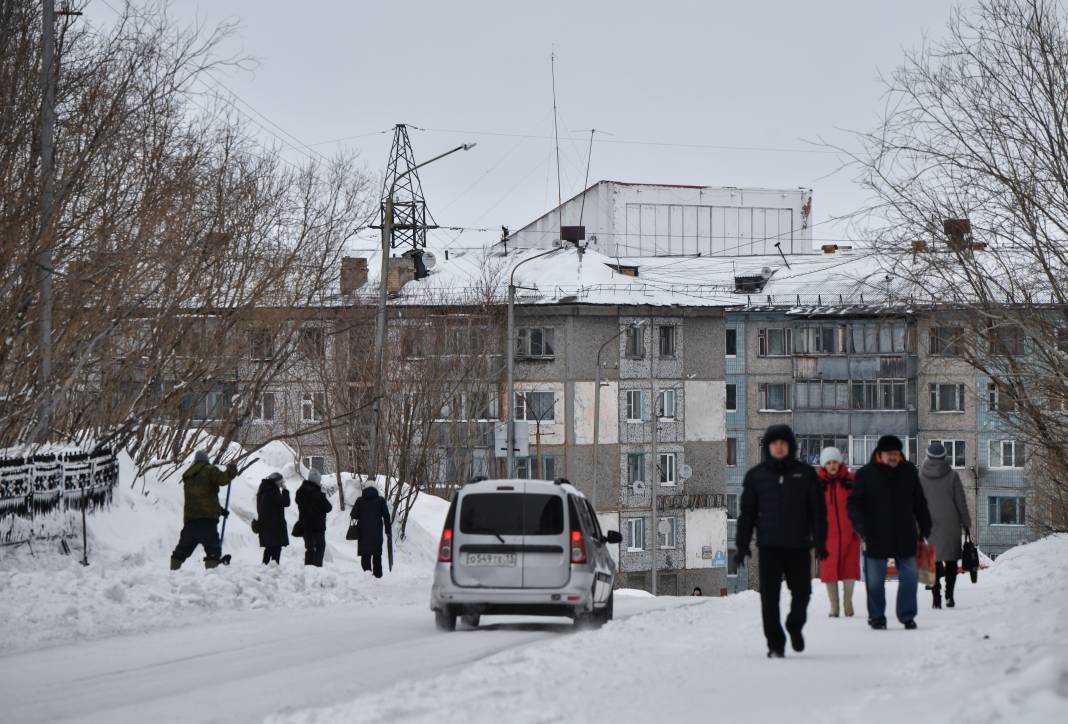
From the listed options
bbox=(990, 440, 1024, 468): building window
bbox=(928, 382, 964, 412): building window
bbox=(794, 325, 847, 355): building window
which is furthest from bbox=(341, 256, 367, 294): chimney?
bbox=(990, 440, 1024, 468): building window

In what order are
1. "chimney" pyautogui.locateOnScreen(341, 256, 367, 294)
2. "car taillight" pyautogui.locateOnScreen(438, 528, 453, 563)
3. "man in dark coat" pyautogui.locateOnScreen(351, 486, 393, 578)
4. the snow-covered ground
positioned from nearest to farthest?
the snow-covered ground < "car taillight" pyautogui.locateOnScreen(438, 528, 453, 563) < "man in dark coat" pyautogui.locateOnScreen(351, 486, 393, 578) < "chimney" pyautogui.locateOnScreen(341, 256, 367, 294)

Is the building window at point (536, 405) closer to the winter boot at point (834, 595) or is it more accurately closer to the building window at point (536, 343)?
the building window at point (536, 343)

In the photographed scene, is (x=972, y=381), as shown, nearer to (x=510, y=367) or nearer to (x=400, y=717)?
(x=510, y=367)

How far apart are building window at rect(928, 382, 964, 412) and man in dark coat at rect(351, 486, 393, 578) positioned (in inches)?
2338

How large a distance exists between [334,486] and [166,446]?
8.60 meters

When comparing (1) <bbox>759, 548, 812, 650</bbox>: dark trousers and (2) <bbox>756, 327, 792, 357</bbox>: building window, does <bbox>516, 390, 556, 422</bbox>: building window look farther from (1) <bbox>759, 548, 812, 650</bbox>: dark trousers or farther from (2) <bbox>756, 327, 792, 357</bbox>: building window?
(1) <bbox>759, 548, 812, 650</bbox>: dark trousers

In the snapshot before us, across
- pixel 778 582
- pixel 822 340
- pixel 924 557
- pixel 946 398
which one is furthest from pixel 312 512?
pixel 946 398

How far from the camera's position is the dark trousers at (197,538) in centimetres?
2180

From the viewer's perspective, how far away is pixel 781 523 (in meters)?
11.4

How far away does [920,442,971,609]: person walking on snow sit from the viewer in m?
17.8

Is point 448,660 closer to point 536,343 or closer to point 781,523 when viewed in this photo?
point 781,523

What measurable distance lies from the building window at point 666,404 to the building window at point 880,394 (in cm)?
1017

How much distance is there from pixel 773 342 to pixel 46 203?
6221 cm

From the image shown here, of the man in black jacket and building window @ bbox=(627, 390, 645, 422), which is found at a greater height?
building window @ bbox=(627, 390, 645, 422)
